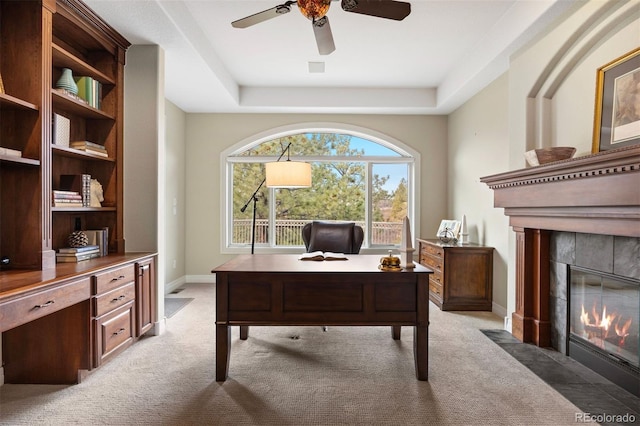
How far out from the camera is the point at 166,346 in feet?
9.88

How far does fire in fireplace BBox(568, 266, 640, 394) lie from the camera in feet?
7.29

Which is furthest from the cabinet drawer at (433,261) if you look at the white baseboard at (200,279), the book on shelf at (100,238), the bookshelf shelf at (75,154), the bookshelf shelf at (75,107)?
the bookshelf shelf at (75,107)

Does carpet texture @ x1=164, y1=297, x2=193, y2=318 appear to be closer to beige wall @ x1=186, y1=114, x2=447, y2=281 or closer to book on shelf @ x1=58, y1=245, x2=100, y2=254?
beige wall @ x1=186, y1=114, x2=447, y2=281

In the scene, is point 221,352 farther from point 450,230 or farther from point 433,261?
point 450,230

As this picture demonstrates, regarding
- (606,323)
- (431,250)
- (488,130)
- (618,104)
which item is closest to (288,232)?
(431,250)

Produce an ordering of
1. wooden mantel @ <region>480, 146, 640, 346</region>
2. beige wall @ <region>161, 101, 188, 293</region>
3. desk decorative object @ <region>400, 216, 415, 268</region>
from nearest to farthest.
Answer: wooden mantel @ <region>480, 146, 640, 346</region>, desk decorative object @ <region>400, 216, 415, 268</region>, beige wall @ <region>161, 101, 188, 293</region>

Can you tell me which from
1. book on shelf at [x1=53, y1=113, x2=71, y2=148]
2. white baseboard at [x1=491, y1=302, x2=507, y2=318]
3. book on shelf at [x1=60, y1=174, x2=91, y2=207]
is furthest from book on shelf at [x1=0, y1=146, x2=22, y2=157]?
white baseboard at [x1=491, y1=302, x2=507, y2=318]

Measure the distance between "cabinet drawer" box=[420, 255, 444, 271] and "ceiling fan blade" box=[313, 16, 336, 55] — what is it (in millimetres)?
2622

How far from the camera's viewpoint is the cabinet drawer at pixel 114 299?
243 centimetres

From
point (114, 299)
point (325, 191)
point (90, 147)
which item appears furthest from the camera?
point (325, 191)

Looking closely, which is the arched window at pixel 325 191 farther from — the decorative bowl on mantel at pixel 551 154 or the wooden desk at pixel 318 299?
the wooden desk at pixel 318 299

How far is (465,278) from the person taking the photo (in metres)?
4.11

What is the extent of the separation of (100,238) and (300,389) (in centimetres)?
203

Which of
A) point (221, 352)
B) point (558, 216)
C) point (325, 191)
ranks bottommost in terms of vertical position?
point (221, 352)
